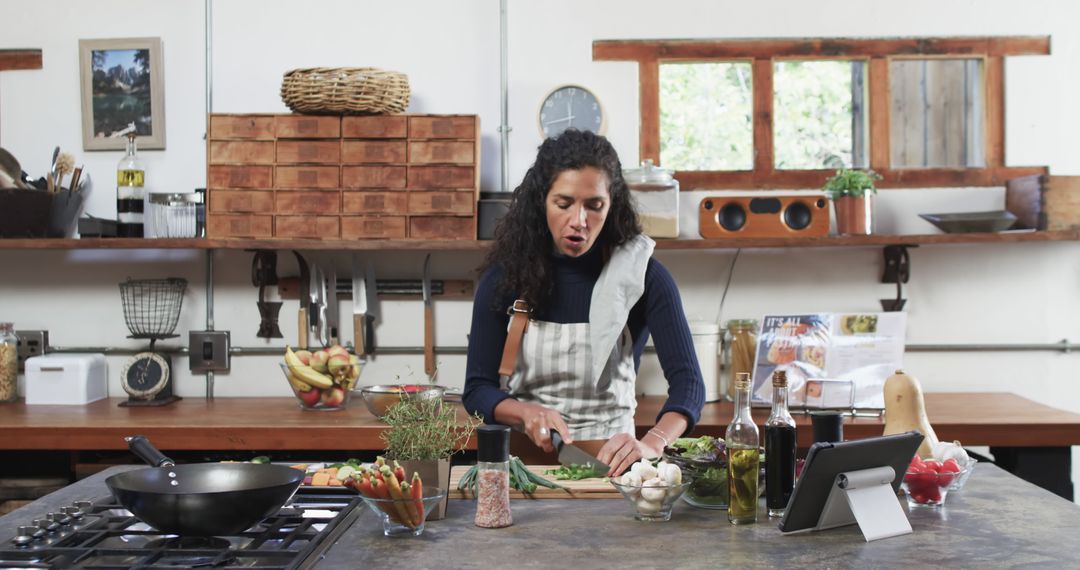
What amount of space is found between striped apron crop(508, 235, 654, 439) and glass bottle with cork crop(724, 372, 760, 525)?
1.08 m

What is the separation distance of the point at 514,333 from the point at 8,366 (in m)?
2.27

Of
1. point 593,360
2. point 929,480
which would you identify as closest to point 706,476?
point 929,480

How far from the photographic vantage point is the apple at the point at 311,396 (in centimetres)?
369

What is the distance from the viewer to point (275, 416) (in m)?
3.59

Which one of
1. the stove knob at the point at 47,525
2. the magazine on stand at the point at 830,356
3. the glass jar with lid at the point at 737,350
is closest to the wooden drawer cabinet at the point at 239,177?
the glass jar with lid at the point at 737,350

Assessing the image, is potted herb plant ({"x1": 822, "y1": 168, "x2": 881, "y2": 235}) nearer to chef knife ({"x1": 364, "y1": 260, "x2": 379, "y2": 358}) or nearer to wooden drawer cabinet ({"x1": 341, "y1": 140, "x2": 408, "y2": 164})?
wooden drawer cabinet ({"x1": 341, "y1": 140, "x2": 408, "y2": 164})

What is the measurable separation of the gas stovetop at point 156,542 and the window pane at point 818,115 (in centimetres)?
275

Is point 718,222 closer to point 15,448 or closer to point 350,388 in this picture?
point 350,388

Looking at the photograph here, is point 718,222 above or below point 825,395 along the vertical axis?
above

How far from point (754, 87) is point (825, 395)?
128 centimetres

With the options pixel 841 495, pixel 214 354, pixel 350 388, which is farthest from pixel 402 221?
pixel 841 495

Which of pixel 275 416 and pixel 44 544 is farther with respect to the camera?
pixel 275 416

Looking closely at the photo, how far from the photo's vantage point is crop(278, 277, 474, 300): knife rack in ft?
13.4

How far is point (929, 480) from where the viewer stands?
189cm
